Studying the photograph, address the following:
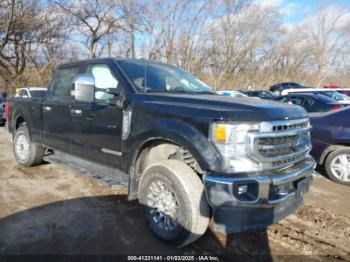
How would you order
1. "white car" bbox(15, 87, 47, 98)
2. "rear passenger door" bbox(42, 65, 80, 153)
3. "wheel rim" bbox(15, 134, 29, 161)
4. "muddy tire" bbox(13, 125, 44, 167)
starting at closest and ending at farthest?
"rear passenger door" bbox(42, 65, 80, 153) < "muddy tire" bbox(13, 125, 44, 167) < "wheel rim" bbox(15, 134, 29, 161) < "white car" bbox(15, 87, 47, 98)

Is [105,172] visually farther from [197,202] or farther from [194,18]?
[194,18]

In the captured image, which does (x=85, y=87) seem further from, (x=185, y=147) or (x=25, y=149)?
(x=25, y=149)

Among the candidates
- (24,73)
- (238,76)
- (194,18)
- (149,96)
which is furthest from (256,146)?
(238,76)

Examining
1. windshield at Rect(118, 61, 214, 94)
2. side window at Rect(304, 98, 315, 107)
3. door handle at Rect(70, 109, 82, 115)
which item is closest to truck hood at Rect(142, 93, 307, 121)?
windshield at Rect(118, 61, 214, 94)

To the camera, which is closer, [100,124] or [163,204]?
[163,204]

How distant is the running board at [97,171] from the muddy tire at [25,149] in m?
0.88

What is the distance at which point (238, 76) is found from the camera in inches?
1622

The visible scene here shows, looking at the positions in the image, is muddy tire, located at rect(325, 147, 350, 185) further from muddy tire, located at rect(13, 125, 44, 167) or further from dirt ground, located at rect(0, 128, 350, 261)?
muddy tire, located at rect(13, 125, 44, 167)

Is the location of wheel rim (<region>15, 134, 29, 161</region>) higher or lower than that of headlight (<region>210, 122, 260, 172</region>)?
lower

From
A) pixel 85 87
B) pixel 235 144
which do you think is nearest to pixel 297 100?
pixel 85 87

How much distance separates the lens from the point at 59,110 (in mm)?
5023

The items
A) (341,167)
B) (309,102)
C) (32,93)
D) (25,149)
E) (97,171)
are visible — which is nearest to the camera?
(97,171)

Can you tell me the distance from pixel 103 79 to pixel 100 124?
621 millimetres

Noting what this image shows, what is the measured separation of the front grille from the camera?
2986 millimetres
